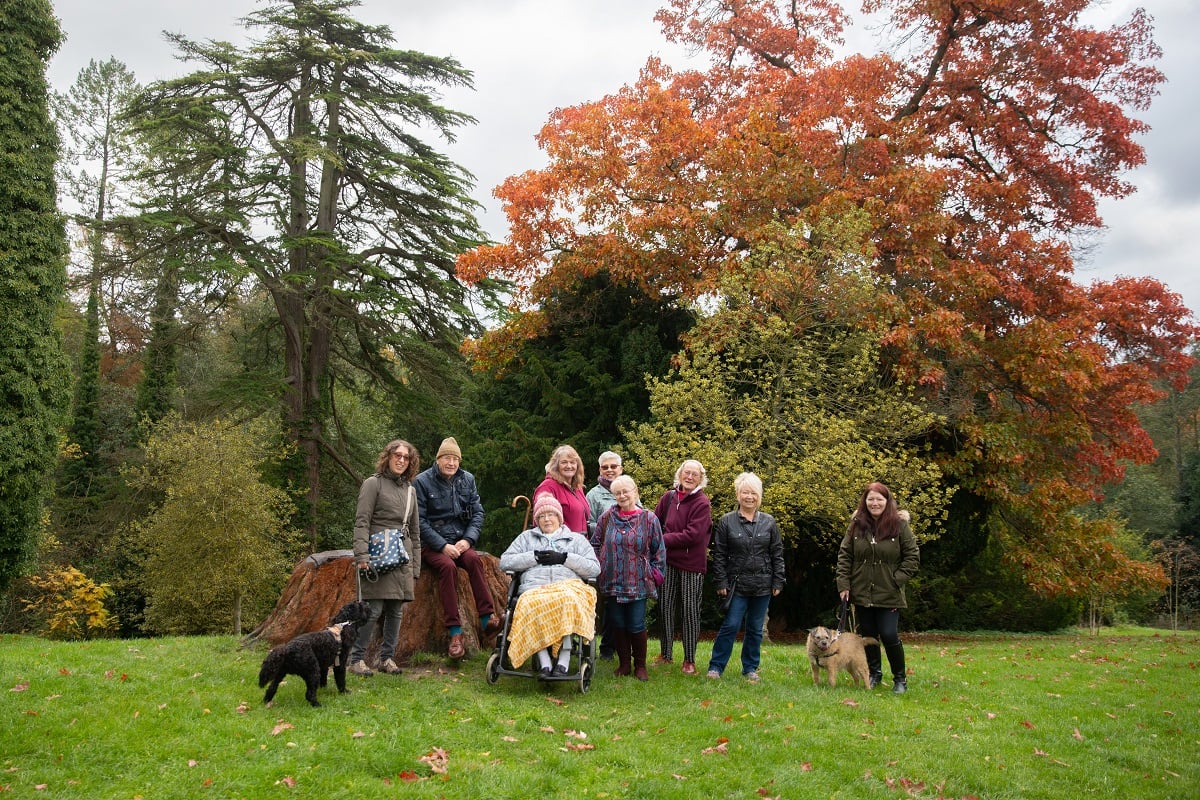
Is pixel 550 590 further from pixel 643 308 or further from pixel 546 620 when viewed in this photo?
pixel 643 308

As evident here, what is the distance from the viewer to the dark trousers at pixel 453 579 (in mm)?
7027

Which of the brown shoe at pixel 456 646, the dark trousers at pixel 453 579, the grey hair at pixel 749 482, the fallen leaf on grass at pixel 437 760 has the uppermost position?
the grey hair at pixel 749 482

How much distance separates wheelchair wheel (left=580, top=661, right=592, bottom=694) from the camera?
629 cm

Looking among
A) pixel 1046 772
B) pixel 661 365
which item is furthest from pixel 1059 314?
pixel 1046 772

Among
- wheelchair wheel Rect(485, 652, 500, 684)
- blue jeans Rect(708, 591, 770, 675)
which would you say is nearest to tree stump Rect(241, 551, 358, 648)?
wheelchair wheel Rect(485, 652, 500, 684)

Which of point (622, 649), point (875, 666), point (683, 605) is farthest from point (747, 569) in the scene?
point (875, 666)

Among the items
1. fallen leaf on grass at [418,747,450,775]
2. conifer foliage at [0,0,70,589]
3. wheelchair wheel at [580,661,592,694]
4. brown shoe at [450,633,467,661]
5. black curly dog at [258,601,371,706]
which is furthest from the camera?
conifer foliage at [0,0,70,589]

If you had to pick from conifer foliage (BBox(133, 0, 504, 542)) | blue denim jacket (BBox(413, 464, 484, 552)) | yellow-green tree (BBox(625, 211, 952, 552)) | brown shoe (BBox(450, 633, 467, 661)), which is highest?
conifer foliage (BBox(133, 0, 504, 542))

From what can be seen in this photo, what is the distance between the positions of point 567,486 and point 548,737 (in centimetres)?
245

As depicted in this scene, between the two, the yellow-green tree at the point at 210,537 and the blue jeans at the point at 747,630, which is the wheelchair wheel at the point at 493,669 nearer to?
the blue jeans at the point at 747,630

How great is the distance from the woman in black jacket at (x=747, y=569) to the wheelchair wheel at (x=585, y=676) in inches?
49.7

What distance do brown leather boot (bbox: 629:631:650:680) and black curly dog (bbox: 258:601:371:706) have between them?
2348 mm

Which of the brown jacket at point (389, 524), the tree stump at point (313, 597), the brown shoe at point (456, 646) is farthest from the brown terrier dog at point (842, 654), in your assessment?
the tree stump at point (313, 597)

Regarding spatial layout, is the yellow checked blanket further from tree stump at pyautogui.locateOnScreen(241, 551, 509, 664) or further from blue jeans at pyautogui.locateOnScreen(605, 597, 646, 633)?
tree stump at pyautogui.locateOnScreen(241, 551, 509, 664)
